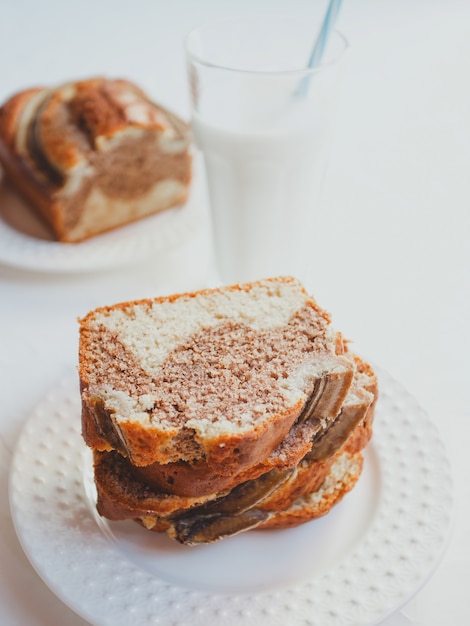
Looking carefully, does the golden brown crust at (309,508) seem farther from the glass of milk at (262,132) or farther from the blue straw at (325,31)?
the blue straw at (325,31)

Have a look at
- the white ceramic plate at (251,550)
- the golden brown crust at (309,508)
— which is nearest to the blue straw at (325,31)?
the white ceramic plate at (251,550)

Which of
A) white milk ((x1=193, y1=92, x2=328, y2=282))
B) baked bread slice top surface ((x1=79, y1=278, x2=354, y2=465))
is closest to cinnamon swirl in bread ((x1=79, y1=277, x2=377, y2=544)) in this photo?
baked bread slice top surface ((x1=79, y1=278, x2=354, y2=465))

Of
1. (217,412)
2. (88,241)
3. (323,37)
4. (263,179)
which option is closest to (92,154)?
(88,241)

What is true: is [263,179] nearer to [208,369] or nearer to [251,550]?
[208,369]

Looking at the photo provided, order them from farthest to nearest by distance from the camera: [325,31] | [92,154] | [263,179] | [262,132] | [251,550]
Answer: [92,154] < [263,179] < [262,132] < [325,31] < [251,550]

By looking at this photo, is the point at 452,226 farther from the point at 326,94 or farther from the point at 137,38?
the point at 137,38

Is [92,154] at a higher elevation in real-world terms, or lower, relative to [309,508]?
higher

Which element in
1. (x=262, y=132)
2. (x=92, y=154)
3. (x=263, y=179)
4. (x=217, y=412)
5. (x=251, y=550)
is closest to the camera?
(x=217, y=412)
